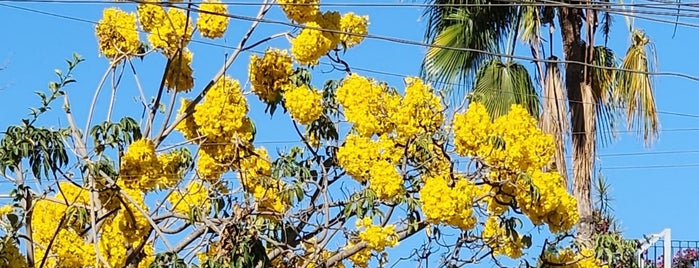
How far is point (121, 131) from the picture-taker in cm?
675

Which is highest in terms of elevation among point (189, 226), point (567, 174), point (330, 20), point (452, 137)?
point (567, 174)

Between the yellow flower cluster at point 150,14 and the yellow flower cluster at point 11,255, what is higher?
the yellow flower cluster at point 150,14

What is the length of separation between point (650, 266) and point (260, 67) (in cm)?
496

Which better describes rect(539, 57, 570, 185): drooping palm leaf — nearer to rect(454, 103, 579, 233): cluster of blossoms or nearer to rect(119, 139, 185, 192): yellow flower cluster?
rect(454, 103, 579, 233): cluster of blossoms

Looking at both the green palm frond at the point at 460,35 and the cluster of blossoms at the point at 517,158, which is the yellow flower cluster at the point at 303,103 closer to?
the cluster of blossoms at the point at 517,158

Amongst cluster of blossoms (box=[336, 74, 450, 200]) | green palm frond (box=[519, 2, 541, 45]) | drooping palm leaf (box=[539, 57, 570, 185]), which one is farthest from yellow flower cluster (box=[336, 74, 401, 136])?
green palm frond (box=[519, 2, 541, 45])

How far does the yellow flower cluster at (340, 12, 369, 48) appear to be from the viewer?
7445 millimetres

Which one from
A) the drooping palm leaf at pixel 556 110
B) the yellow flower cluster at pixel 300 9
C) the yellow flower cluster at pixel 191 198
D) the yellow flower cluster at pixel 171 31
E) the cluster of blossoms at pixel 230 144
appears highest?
the drooping palm leaf at pixel 556 110

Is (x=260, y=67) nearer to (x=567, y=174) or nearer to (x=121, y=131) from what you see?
(x=121, y=131)

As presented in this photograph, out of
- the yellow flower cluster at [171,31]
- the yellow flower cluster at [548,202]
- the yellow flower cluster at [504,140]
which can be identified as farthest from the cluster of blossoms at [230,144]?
the yellow flower cluster at [548,202]

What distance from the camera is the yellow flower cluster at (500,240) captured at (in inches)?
290

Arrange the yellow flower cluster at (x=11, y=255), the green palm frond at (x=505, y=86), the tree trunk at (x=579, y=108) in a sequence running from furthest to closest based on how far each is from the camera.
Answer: the green palm frond at (x=505, y=86), the tree trunk at (x=579, y=108), the yellow flower cluster at (x=11, y=255)

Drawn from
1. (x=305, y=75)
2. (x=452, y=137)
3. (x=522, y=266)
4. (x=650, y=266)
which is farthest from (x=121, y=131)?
(x=650, y=266)

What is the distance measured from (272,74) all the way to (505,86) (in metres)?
3.41
